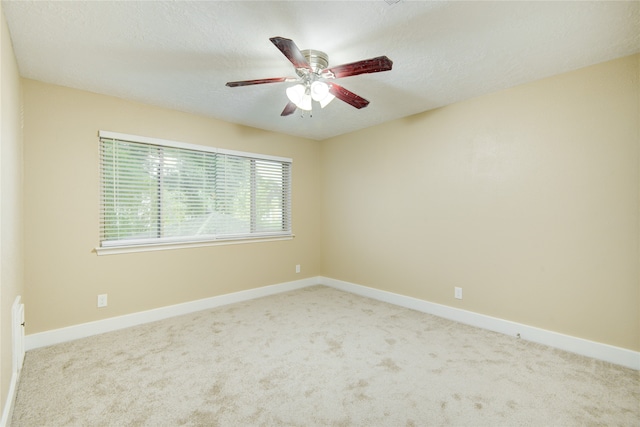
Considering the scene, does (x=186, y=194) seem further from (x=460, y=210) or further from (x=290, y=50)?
(x=460, y=210)

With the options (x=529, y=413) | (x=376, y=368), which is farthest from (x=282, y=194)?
(x=529, y=413)

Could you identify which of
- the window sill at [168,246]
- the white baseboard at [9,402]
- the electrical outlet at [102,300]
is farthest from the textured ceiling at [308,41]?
the white baseboard at [9,402]

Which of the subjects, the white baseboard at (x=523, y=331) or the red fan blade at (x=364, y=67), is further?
the white baseboard at (x=523, y=331)

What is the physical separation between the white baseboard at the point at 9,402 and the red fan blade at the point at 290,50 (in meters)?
2.42

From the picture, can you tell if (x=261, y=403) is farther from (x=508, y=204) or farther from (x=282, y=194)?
(x=282, y=194)

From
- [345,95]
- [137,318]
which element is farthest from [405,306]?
[137,318]

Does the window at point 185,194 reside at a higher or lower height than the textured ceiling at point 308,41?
lower

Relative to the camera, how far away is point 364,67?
6.16 feet

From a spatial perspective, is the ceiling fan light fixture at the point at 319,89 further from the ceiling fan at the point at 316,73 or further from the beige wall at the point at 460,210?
the beige wall at the point at 460,210

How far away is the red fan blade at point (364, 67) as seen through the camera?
1779 millimetres

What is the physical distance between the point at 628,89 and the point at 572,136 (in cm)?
44

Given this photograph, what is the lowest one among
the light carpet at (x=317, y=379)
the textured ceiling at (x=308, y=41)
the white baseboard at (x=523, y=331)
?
the light carpet at (x=317, y=379)

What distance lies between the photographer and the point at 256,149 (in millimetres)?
4180

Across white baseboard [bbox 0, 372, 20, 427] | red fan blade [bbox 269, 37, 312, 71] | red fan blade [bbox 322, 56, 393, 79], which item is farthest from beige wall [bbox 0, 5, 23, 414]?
red fan blade [bbox 322, 56, 393, 79]
